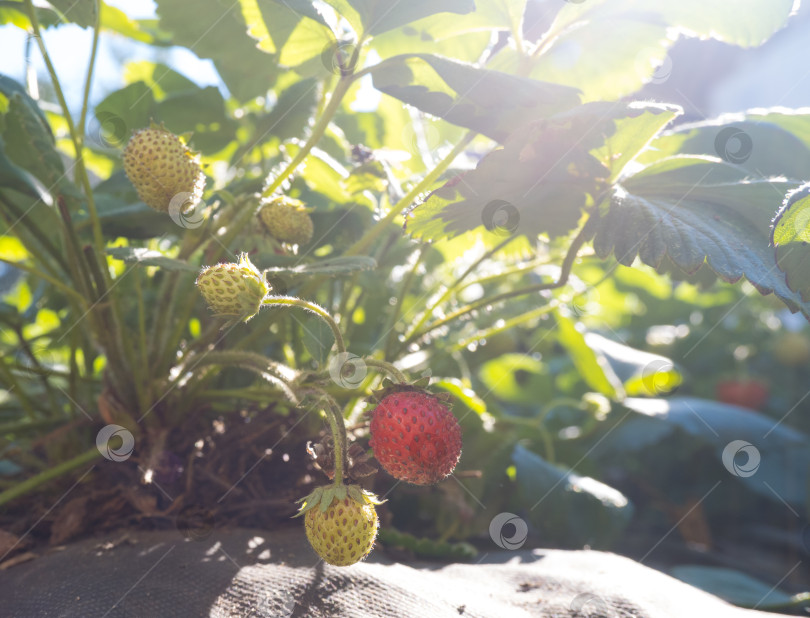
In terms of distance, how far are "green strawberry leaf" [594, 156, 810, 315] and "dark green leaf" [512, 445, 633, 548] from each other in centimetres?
33

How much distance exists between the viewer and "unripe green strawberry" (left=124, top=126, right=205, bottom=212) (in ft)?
1.91

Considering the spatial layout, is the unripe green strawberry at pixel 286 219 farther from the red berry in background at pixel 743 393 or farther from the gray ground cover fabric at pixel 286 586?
the red berry in background at pixel 743 393

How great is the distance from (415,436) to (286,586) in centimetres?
19

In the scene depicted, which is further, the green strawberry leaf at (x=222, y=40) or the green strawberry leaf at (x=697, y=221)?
the green strawberry leaf at (x=222, y=40)

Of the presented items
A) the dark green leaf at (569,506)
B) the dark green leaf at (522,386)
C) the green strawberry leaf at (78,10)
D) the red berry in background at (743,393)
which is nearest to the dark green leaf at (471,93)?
the green strawberry leaf at (78,10)

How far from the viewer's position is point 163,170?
581 mm

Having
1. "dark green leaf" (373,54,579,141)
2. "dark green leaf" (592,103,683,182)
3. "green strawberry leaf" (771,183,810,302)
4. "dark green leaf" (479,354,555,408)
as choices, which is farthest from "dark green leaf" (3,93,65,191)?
"dark green leaf" (479,354,555,408)

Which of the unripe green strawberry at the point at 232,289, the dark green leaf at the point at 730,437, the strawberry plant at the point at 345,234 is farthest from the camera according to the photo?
the dark green leaf at the point at 730,437

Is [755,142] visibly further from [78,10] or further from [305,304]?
[78,10]

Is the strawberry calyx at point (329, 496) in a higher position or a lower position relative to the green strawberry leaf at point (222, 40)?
lower

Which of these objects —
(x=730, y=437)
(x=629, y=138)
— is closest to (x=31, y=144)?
(x=629, y=138)

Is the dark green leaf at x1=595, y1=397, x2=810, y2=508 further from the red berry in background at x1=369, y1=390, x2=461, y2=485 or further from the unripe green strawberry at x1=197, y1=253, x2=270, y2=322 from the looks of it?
the unripe green strawberry at x1=197, y1=253, x2=270, y2=322

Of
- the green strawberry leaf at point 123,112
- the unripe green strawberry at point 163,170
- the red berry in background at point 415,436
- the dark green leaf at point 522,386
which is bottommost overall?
the red berry in background at point 415,436

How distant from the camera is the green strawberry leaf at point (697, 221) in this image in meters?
0.58
